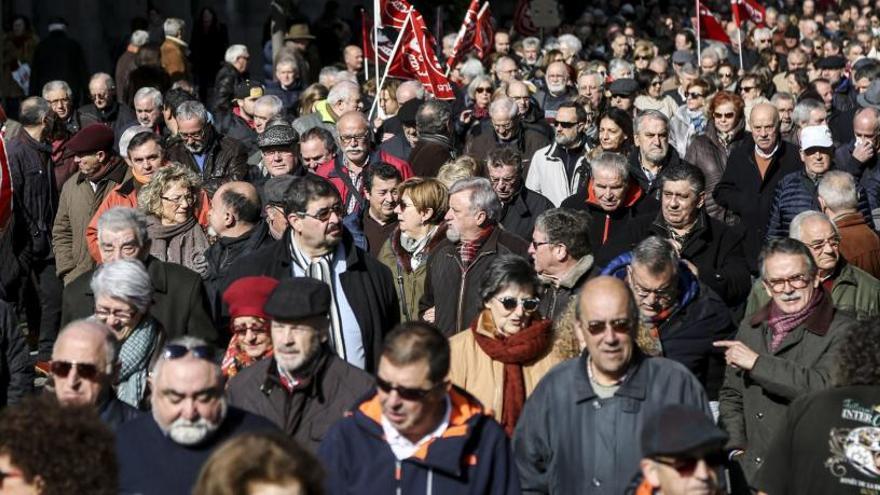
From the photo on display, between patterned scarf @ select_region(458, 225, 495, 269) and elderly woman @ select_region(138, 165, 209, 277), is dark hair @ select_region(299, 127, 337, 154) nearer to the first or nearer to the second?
elderly woman @ select_region(138, 165, 209, 277)

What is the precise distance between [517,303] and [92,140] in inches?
198

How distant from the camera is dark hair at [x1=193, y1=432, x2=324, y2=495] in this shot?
5.09m

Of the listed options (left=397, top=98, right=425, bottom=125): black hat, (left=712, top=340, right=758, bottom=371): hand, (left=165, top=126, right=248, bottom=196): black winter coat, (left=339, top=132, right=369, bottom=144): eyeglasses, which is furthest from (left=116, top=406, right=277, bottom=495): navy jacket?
(left=397, top=98, right=425, bottom=125): black hat

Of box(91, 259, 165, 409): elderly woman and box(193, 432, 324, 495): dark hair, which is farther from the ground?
box(91, 259, 165, 409): elderly woman

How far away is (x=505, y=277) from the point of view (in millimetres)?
8375

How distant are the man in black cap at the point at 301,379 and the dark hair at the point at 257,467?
2392 millimetres

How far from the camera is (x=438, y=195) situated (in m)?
11.0

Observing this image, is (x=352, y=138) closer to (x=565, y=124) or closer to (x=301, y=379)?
(x=565, y=124)

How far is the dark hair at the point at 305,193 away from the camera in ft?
31.0

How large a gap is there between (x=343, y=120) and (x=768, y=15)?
23.0 meters

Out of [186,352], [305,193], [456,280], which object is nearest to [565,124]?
[456,280]

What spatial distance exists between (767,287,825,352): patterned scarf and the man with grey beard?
270 centimetres

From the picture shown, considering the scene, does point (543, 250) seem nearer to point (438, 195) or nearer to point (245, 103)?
point (438, 195)

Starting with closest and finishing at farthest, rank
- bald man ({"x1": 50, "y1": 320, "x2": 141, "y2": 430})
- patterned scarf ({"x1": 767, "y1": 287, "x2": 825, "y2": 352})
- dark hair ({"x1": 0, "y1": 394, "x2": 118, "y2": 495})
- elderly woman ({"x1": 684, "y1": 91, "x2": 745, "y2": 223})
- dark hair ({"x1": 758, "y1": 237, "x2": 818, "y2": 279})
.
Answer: dark hair ({"x1": 0, "y1": 394, "x2": 118, "y2": 495}) → bald man ({"x1": 50, "y1": 320, "x2": 141, "y2": 430}) → patterned scarf ({"x1": 767, "y1": 287, "x2": 825, "y2": 352}) → dark hair ({"x1": 758, "y1": 237, "x2": 818, "y2": 279}) → elderly woman ({"x1": 684, "y1": 91, "x2": 745, "y2": 223})
